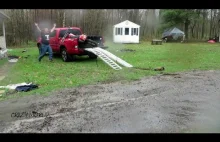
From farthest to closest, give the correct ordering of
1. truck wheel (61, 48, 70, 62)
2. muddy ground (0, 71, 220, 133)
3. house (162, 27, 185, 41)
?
1. truck wheel (61, 48, 70, 62)
2. house (162, 27, 185, 41)
3. muddy ground (0, 71, 220, 133)

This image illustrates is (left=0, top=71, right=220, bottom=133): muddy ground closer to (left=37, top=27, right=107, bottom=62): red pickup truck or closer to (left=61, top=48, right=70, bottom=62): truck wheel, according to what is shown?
(left=37, top=27, right=107, bottom=62): red pickup truck

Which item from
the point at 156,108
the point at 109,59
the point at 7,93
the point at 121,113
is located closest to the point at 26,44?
the point at 7,93

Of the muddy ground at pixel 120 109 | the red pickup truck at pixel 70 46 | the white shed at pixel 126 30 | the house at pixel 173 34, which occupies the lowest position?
the muddy ground at pixel 120 109

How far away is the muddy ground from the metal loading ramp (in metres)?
1.76

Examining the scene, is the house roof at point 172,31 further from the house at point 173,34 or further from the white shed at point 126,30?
the white shed at point 126,30

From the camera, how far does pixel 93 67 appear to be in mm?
5672

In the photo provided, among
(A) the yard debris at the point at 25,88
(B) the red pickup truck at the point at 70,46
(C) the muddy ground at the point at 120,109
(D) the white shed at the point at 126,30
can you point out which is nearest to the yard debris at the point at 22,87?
(A) the yard debris at the point at 25,88

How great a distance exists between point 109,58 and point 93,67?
790 mm

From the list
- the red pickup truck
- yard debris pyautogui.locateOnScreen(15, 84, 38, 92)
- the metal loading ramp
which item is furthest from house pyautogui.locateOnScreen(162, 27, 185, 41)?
the metal loading ramp

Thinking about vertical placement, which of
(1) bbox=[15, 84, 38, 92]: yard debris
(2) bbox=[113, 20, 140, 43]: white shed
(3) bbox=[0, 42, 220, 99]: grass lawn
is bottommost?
(1) bbox=[15, 84, 38, 92]: yard debris

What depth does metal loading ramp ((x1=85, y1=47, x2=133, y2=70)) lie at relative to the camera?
5.76 metres

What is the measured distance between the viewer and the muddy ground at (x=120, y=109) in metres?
2.39

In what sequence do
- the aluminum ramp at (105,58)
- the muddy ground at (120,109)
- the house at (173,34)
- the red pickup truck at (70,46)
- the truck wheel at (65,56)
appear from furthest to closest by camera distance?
the aluminum ramp at (105,58) → the truck wheel at (65,56) → the red pickup truck at (70,46) → the house at (173,34) → the muddy ground at (120,109)

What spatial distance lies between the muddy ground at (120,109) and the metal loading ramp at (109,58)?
69.1 inches
